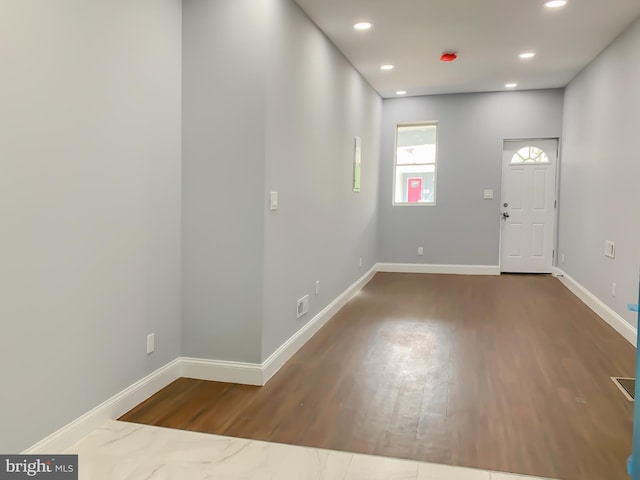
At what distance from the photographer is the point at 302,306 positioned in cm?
399

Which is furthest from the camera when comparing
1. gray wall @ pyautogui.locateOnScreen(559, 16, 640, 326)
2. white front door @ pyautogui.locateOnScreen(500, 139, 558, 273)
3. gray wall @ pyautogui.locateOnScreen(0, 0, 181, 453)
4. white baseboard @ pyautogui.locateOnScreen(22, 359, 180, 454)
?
white front door @ pyautogui.locateOnScreen(500, 139, 558, 273)

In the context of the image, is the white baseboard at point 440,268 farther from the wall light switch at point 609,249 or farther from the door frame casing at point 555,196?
the wall light switch at point 609,249

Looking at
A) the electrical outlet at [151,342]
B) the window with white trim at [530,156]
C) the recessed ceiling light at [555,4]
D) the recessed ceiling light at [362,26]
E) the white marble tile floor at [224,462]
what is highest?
the recessed ceiling light at [555,4]

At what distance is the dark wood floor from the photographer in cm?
235

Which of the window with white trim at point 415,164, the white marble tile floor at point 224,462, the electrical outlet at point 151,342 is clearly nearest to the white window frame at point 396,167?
the window with white trim at point 415,164

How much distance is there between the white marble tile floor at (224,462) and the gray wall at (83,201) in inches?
11.0

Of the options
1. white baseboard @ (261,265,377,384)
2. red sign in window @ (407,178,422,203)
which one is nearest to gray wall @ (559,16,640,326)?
red sign in window @ (407,178,422,203)

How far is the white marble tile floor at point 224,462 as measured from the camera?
208 centimetres

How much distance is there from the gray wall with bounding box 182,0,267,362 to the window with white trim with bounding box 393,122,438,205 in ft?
16.4

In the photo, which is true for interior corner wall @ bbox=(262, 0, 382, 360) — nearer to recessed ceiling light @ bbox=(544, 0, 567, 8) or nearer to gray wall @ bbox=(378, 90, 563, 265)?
gray wall @ bbox=(378, 90, 563, 265)

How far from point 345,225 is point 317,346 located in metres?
1.88

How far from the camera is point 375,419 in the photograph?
8.72 feet

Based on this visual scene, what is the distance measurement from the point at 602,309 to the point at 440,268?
2.92 meters

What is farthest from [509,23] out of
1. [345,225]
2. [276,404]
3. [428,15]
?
[276,404]
